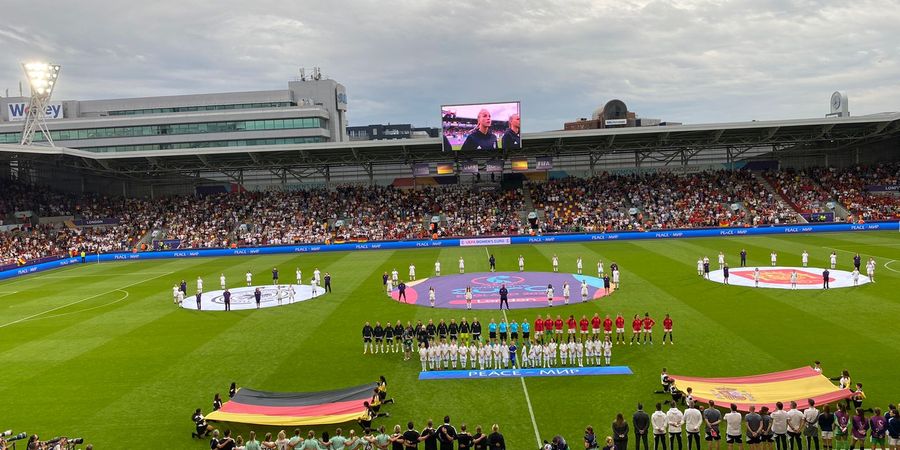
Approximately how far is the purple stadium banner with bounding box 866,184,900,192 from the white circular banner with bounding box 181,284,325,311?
57873mm

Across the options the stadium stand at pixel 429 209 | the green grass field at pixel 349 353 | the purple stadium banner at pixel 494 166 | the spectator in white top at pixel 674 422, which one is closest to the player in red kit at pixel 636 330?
the green grass field at pixel 349 353

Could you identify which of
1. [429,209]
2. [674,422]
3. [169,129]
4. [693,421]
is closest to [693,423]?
[693,421]

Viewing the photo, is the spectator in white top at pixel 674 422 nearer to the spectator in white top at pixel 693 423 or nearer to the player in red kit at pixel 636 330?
the spectator in white top at pixel 693 423

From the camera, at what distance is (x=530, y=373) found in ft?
60.1

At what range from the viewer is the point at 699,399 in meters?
14.8

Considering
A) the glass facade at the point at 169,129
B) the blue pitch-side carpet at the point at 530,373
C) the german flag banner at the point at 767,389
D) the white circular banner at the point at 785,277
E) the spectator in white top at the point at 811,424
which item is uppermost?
the glass facade at the point at 169,129

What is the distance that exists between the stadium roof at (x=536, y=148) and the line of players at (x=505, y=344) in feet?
132

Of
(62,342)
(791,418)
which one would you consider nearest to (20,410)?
(62,342)

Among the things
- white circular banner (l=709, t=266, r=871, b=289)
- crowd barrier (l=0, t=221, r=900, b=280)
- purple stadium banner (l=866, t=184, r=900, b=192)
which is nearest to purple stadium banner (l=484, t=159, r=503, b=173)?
crowd barrier (l=0, t=221, r=900, b=280)

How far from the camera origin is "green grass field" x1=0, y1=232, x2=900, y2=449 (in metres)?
15.7

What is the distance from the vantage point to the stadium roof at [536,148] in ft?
191

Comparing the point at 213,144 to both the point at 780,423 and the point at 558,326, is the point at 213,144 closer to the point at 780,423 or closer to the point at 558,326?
the point at 558,326

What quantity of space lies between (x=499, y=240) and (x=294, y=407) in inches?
1668

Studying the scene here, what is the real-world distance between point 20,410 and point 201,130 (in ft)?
279
